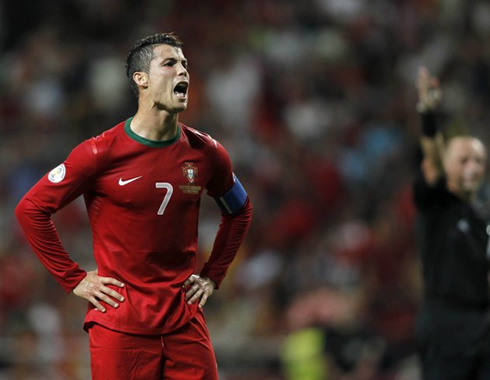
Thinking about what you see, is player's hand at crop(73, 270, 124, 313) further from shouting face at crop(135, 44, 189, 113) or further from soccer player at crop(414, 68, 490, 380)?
soccer player at crop(414, 68, 490, 380)

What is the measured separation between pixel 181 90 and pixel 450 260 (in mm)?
2070

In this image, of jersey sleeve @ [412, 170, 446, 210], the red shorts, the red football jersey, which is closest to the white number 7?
the red football jersey

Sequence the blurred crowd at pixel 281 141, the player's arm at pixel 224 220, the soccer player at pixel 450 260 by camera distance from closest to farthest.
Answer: the player's arm at pixel 224 220 < the soccer player at pixel 450 260 < the blurred crowd at pixel 281 141

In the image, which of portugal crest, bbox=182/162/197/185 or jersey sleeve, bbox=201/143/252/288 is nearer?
portugal crest, bbox=182/162/197/185

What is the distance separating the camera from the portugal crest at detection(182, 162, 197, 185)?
455 cm

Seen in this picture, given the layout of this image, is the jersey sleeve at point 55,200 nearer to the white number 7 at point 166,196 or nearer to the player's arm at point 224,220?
the white number 7 at point 166,196

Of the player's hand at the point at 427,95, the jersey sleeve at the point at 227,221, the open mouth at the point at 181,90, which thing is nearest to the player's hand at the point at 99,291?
the jersey sleeve at the point at 227,221

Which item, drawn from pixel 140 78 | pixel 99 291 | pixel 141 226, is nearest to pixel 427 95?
pixel 140 78

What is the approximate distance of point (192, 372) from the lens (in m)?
4.51

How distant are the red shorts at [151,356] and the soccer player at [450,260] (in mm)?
1700

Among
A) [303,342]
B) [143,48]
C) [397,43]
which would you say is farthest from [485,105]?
[143,48]

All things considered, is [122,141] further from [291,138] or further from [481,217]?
[291,138]

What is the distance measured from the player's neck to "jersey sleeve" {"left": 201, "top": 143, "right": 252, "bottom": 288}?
0.42m

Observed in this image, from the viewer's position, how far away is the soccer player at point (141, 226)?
4.44m
